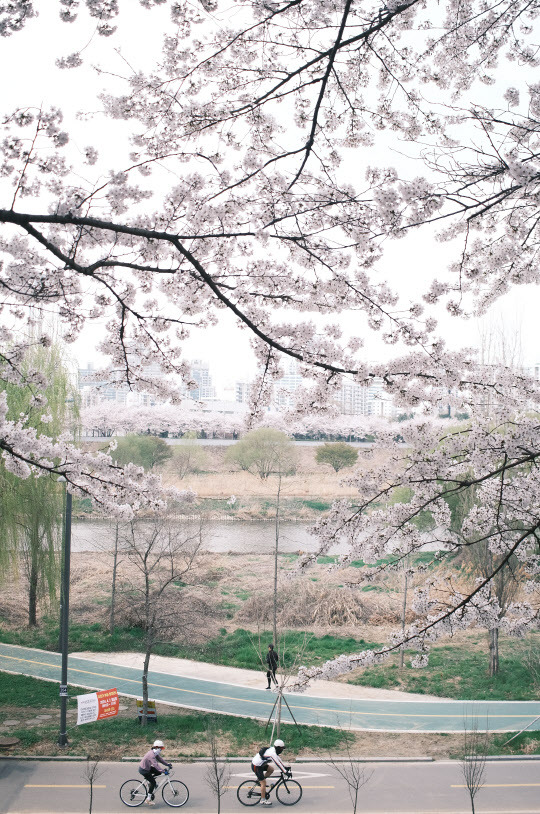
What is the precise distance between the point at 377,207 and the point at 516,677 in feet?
42.6

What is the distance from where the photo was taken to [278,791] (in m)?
8.76

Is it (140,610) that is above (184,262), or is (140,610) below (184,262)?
below

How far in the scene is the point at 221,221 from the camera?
11.2ft

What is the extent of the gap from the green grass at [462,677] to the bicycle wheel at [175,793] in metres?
6.08

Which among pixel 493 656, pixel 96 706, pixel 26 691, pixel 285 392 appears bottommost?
pixel 26 691

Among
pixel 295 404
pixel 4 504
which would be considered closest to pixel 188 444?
pixel 4 504

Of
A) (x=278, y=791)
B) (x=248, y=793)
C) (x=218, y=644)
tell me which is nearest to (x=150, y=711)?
(x=248, y=793)

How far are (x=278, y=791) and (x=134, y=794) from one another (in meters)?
1.86

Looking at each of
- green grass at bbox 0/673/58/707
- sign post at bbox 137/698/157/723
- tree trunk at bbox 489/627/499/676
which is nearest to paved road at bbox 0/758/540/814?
sign post at bbox 137/698/157/723

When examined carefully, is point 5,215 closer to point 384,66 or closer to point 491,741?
point 384,66

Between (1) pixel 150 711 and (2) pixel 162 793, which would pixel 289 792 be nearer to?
(2) pixel 162 793

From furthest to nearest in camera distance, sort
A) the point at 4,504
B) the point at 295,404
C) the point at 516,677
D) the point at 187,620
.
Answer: the point at 4,504
the point at 516,677
the point at 187,620
the point at 295,404

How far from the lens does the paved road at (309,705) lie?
1143 centimetres

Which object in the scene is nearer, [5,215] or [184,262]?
[5,215]
